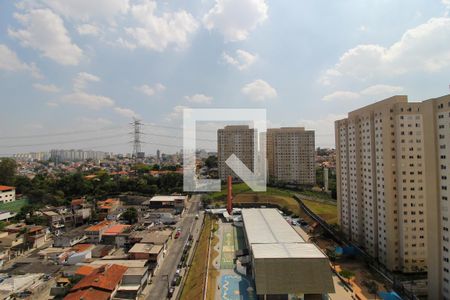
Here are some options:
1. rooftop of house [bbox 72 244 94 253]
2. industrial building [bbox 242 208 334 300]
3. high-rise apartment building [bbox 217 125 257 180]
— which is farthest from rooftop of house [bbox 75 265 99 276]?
high-rise apartment building [bbox 217 125 257 180]

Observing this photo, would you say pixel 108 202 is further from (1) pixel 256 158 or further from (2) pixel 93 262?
(1) pixel 256 158

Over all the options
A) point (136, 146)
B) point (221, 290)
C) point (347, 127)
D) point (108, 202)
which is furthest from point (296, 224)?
point (136, 146)

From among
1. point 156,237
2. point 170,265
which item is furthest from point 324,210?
point 170,265

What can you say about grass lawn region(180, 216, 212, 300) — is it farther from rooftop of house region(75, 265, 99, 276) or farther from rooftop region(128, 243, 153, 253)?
rooftop of house region(75, 265, 99, 276)

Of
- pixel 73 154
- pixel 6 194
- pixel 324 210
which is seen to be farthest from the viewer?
pixel 73 154

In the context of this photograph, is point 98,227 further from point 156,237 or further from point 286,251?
point 286,251
